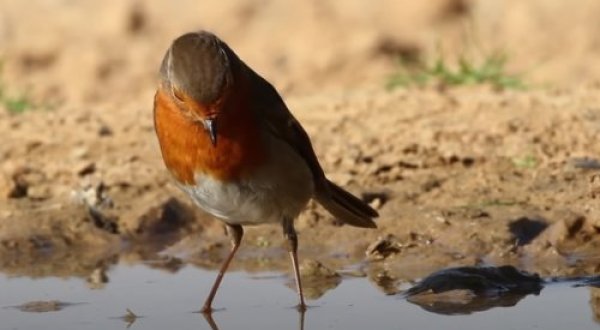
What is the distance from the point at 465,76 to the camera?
1138 centimetres

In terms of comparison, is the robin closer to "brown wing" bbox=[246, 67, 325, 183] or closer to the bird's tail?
"brown wing" bbox=[246, 67, 325, 183]

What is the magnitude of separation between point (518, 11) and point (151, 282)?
670 cm

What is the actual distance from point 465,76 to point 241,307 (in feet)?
15.0

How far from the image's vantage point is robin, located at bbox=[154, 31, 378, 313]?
265 inches

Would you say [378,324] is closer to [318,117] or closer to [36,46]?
[318,117]

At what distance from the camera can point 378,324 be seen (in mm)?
6555

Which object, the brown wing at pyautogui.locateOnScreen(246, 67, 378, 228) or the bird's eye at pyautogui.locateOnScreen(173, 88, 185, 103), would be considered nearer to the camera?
the bird's eye at pyautogui.locateOnScreen(173, 88, 185, 103)

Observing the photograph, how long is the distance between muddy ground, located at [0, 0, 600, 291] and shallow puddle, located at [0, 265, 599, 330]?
248 mm

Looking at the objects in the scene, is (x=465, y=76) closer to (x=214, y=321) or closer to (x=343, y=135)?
(x=343, y=135)

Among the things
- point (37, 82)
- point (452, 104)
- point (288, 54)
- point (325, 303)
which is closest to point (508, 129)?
point (452, 104)

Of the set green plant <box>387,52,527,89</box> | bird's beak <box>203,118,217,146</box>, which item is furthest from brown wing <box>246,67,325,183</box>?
green plant <box>387,52,527,89</box>

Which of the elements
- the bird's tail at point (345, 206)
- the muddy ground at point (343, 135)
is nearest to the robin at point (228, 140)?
the bird's tail at point (345, 206)

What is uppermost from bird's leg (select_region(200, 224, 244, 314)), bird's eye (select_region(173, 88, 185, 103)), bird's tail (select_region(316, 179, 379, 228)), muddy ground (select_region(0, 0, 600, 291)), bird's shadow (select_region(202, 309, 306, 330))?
muddy ground (select_region(0, 0, 600, 291))

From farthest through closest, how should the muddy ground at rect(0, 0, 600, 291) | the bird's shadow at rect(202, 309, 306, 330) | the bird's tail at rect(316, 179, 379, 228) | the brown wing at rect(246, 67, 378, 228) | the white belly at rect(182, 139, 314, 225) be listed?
the muddy ground at rect(0, 0, 600, 291)
the bird's tail at rect(316, 179, 379, 228)
the brown wing at rect(246, 67, 378, 228)
the white belly at rect(182, 139, 314, 225)
the bird's shadow at rect(202, 309, 306, 330)
